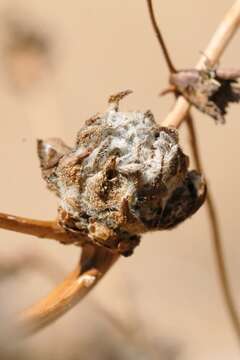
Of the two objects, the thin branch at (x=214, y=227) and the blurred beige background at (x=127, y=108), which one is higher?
the thin branch at (x=214, y=227)

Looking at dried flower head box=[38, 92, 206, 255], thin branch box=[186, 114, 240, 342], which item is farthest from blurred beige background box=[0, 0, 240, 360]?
dried flower head box=[38, 92, 206, 255]

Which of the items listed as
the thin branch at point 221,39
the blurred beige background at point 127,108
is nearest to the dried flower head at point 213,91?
the thin branch at point 221,39

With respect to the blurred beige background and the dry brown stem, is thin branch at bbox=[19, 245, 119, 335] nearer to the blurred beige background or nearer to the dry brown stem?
the dry brown stem

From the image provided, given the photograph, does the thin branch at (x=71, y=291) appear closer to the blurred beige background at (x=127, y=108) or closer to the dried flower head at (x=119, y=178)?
the dried flower head at (x=119, y=178)

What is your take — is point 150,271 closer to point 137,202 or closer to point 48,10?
point 48,10

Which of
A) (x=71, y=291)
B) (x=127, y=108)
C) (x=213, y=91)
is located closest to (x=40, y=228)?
(x=71, y=291)

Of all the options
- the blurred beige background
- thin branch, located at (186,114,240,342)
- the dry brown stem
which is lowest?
the blurred beige background
